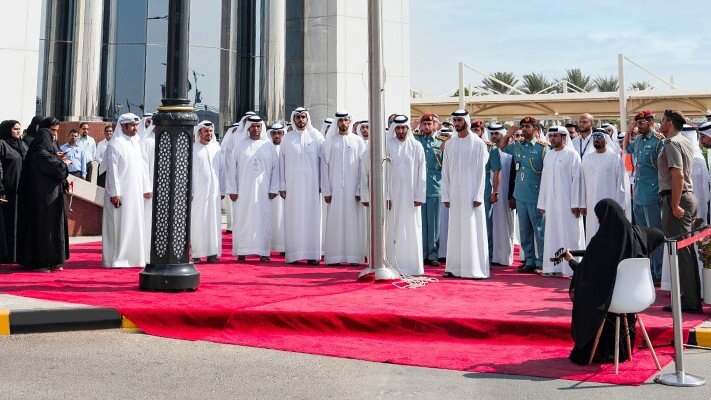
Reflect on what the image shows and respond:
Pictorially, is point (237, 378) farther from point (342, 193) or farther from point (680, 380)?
point (342, 193)

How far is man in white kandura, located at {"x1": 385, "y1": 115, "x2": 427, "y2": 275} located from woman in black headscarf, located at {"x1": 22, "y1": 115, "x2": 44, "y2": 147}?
4447 millimetres

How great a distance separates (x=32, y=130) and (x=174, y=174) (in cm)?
314

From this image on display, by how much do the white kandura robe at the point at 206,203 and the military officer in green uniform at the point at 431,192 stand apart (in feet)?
9.71

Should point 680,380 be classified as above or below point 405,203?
below

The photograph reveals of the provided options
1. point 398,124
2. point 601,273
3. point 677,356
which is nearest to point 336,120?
point 398,124

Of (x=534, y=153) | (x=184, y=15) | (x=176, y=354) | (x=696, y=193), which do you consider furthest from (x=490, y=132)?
(x=176, y=354)

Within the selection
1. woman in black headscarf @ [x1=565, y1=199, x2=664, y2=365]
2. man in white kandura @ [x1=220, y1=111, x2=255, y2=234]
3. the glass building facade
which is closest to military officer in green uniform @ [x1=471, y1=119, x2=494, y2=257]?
man in white kandura @ [x1=220, y1=111, x2=255, y2=234]

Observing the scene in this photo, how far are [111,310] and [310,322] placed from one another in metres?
1.81

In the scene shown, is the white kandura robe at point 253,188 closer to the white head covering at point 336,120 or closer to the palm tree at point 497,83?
the white head covering at point 336,120

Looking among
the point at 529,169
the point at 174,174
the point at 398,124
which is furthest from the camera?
the point at 529,169

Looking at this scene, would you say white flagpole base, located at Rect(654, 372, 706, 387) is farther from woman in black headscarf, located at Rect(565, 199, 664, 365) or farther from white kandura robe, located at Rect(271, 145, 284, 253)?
white kandura robe, located at Rect(271, 145, 284, 253)

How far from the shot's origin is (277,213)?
539 inches

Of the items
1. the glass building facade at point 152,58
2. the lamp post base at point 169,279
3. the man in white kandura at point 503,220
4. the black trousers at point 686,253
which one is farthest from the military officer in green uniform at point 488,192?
the glass building facade at point 152,58

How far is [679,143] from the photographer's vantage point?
8.45 m
